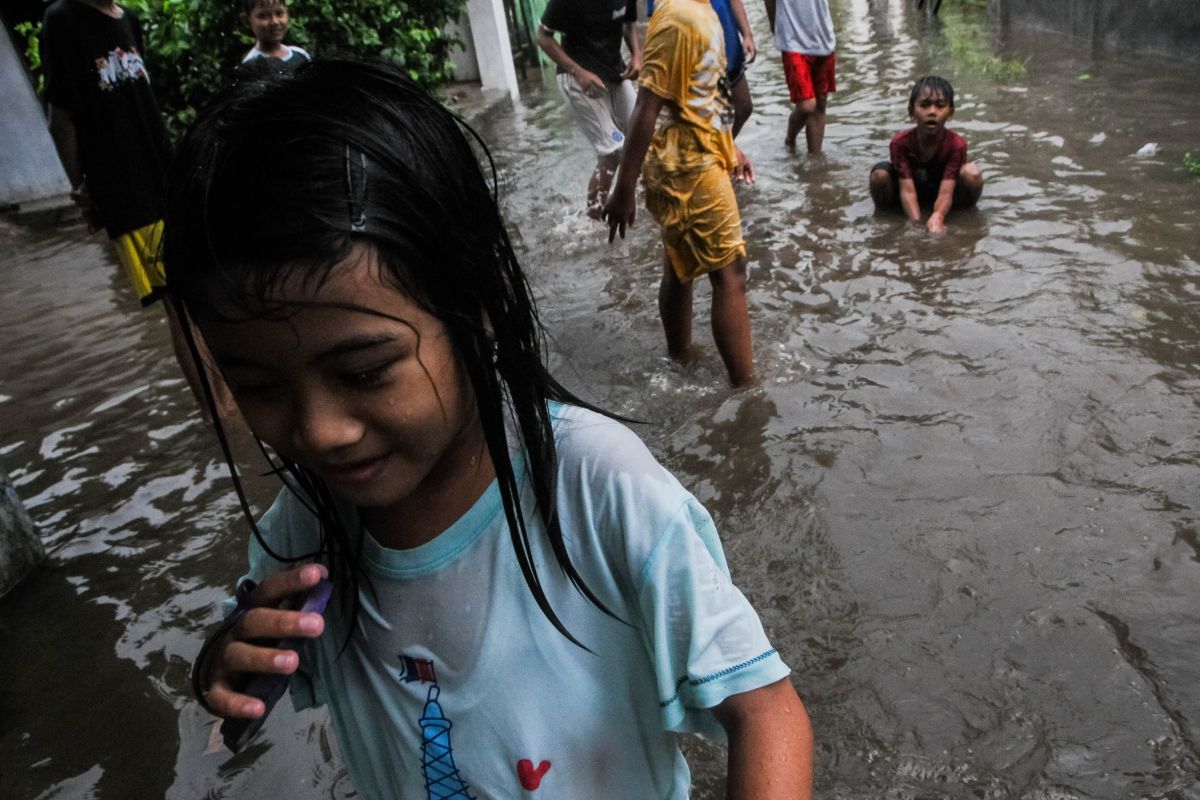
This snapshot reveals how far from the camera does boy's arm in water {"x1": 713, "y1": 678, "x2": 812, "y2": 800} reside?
0.98 metres

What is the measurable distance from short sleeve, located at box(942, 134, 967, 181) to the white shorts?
196cm

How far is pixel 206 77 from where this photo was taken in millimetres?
7289

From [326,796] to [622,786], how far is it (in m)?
1.26

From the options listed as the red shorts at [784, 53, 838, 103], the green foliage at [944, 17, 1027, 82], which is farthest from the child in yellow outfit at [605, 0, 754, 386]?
the green foliage at [944, 17, 1027, 82]

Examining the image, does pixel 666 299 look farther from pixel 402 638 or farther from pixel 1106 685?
pixel 402 638

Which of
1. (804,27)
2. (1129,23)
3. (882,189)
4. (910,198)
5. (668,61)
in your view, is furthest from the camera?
(1129,23)

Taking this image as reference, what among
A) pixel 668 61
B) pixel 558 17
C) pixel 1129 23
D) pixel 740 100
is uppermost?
pixel 558 17

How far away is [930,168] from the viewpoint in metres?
5.27

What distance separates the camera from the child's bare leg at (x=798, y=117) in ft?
21.6

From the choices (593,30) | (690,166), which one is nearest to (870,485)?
(690,166)

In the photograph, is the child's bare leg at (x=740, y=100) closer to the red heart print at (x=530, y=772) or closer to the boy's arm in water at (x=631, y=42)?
the boy's arm in water at (x=631, y=42)

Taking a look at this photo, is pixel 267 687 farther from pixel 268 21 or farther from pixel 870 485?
pixel 268 21

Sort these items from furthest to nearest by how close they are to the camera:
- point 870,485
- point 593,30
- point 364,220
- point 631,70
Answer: point 593,30
point 631,70
point 870,485
point 364,220

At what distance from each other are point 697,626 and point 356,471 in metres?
0.39
